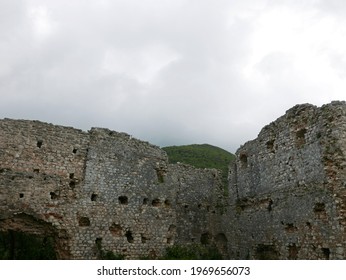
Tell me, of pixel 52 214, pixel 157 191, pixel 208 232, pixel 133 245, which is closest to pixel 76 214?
pixel 52 214

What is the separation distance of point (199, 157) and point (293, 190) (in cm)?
2424

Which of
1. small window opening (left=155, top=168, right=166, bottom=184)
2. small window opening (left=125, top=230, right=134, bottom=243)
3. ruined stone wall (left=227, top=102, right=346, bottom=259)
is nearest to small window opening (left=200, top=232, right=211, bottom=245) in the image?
ruined stone wall (left=227, top=102, right=346, bottom=259)

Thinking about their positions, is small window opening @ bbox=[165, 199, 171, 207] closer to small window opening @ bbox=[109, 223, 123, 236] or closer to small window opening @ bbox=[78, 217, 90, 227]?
small window opening @ bbox=[109, 223, 123, 236]

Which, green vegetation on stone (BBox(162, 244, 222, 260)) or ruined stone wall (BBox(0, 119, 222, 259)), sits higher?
ruined stone wall (BBox(0, 119, 222, 259))

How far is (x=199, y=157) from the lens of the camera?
3831cm

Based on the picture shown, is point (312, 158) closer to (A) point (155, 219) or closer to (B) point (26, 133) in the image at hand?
(A) point (155, 219)

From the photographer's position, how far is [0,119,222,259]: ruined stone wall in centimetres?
1284

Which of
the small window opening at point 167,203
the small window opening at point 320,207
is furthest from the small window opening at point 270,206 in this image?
the small window opening at point 167,203

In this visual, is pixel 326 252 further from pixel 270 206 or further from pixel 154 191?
pixel 154 191

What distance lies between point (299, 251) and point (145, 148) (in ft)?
25.9

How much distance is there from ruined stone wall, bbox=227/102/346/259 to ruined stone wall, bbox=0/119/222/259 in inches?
142

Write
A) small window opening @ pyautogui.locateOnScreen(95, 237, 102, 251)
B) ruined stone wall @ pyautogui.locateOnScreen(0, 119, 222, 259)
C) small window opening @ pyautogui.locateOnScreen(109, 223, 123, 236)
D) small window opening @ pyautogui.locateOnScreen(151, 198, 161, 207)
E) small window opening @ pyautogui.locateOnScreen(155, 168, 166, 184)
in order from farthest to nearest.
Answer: small window opening @ pyautogui.locateOnScreen(155, 168, 166, 184), small window opening @ pyautogui.locateOnScreen(151, 198, 161, 207), small window opening @ pyautogui.locateOnScreen(109, 223, 123, 236), small window opening @ pyautogui.locateOnScreen(95, 237, 102, 251), ruined stone wall @ pyautogui.locateOnScreen(0, 119, 222, 259)

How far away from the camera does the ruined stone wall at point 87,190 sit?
1284cm

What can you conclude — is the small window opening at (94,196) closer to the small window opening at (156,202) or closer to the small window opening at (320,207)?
the small window opening at (156,202)
